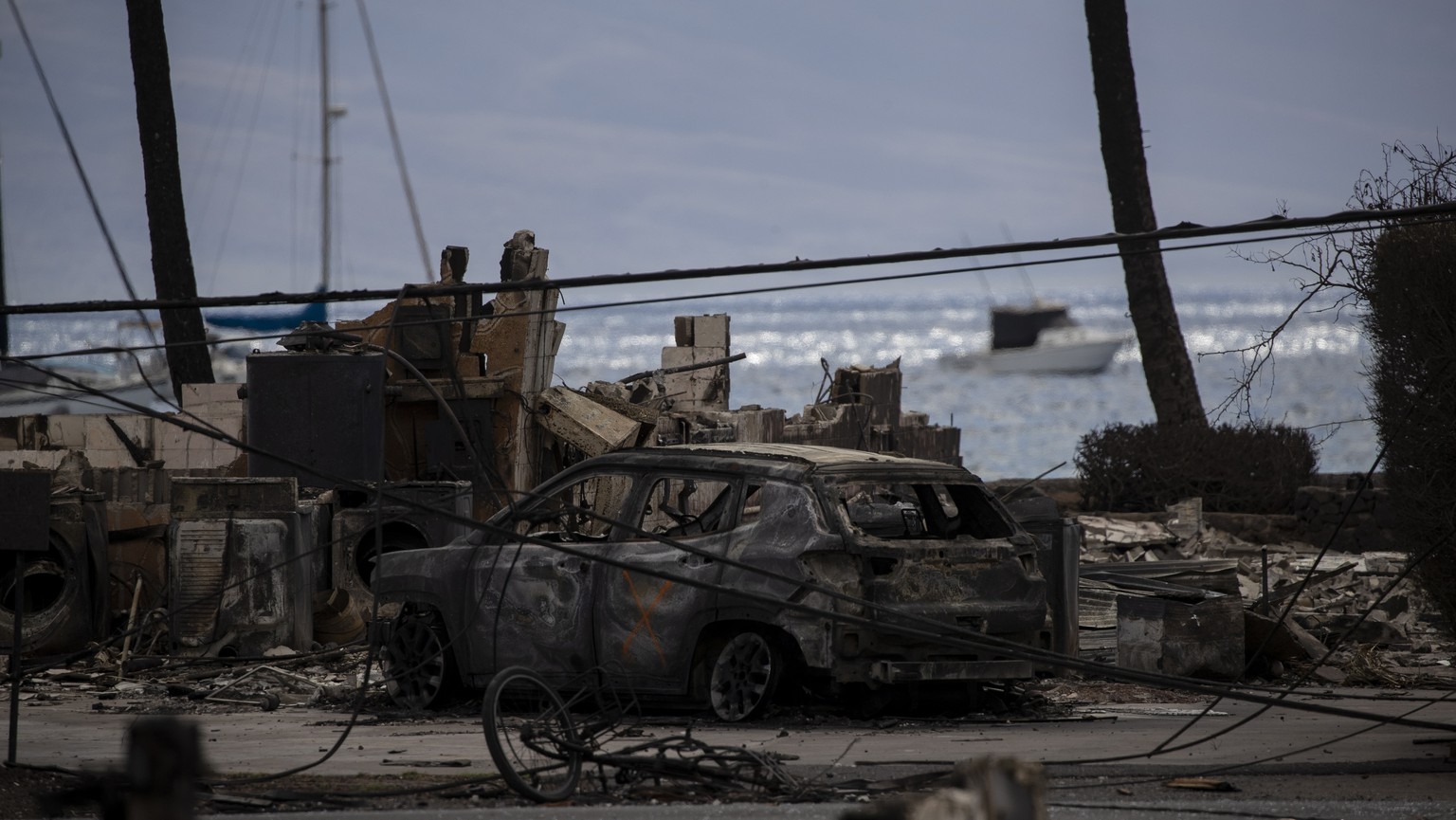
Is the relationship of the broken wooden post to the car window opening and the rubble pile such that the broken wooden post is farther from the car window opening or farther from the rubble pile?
the car window opening

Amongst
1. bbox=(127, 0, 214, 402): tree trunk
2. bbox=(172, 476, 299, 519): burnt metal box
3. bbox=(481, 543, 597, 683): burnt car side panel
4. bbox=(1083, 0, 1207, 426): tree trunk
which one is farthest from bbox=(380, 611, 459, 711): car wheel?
bbox=(1083, 0, 1207, 426): tree trunk

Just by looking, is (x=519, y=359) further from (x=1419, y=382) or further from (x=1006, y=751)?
(x=1419, y=382)

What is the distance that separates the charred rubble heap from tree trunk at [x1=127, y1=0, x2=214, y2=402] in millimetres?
3518

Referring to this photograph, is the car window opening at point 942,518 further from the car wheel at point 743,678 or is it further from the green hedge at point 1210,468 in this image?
the green hedge at point 1210,468

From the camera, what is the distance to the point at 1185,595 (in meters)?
11.5

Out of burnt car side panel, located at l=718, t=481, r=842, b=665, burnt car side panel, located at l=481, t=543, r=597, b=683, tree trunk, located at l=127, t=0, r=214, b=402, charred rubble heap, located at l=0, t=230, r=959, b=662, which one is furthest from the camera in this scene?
tree trunk, located at l=127, t=0, r=214, b=402

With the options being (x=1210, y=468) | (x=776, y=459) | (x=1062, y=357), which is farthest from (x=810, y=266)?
(x=1062, y=357)

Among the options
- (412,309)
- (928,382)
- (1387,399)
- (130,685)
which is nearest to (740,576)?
(1387,399)

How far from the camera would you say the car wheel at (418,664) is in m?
10.3

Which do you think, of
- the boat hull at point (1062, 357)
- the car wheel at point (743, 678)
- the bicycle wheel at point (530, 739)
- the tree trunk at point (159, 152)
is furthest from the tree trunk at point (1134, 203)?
the boat hull at point (1062, 357)

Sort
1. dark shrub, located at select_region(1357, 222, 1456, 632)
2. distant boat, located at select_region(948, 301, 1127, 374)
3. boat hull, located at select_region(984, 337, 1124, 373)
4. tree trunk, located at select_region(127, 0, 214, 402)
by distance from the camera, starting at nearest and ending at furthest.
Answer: dark shrub, located at select_region(1357, 222, 1456, 632) < tree trunk, located at select_region(127, 0, 214, 402) < boat hull, located at select_region(984, 337, 1124, 373) < distant boat, located at select_region(948, 301, 1127, 374)

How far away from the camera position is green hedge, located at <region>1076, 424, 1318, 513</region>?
1906cm

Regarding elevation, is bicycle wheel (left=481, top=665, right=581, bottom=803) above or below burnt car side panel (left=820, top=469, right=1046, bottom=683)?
below

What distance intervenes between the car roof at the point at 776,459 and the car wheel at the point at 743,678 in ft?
3.46
